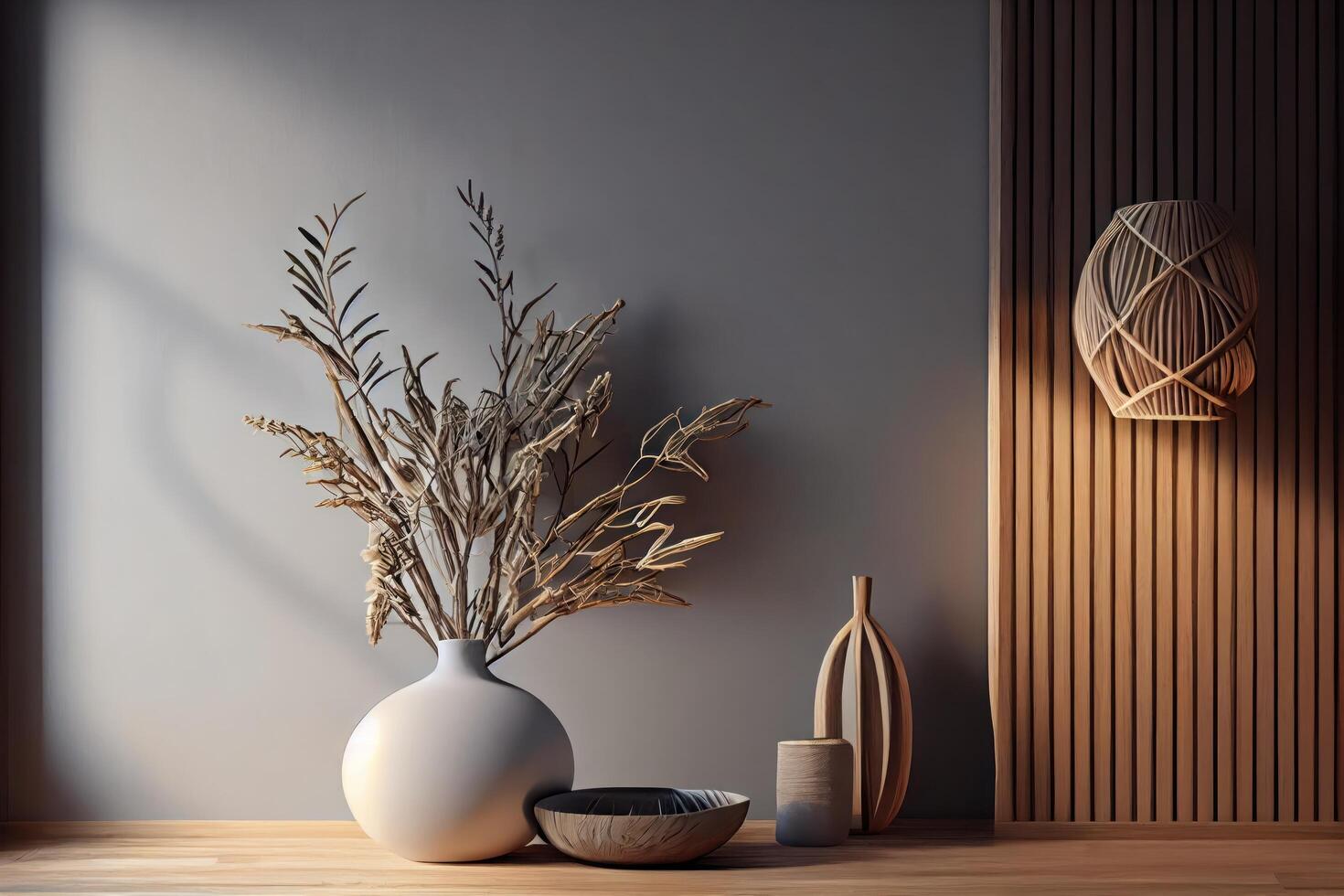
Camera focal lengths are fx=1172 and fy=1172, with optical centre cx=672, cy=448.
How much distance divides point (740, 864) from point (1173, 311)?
1180mm

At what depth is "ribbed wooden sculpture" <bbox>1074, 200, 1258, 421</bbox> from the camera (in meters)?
1.98

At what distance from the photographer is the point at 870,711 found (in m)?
2.17

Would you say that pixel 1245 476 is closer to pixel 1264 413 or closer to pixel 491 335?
pixel 1264 413

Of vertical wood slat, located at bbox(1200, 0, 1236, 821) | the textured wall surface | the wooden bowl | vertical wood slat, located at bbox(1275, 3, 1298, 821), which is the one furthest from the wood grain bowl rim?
vertical wood slat, located at bbox(1275, 3, 1298, 821)

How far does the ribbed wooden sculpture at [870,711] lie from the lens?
2150 millimetres

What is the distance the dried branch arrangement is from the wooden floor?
420mm

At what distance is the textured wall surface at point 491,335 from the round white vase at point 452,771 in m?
0.31

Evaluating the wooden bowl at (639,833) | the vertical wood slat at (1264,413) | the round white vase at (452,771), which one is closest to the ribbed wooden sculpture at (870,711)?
the wooden bowl at (639,833)

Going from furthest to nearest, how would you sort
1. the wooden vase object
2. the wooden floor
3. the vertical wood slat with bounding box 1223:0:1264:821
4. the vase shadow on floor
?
1. the vertical wood slat with bounding box 1223:0:1264:821
2. the wooden vase object
3. the vase shadow on floor
4. the wooden floor

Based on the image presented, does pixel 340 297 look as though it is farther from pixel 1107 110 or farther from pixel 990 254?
pixel 1107 110
